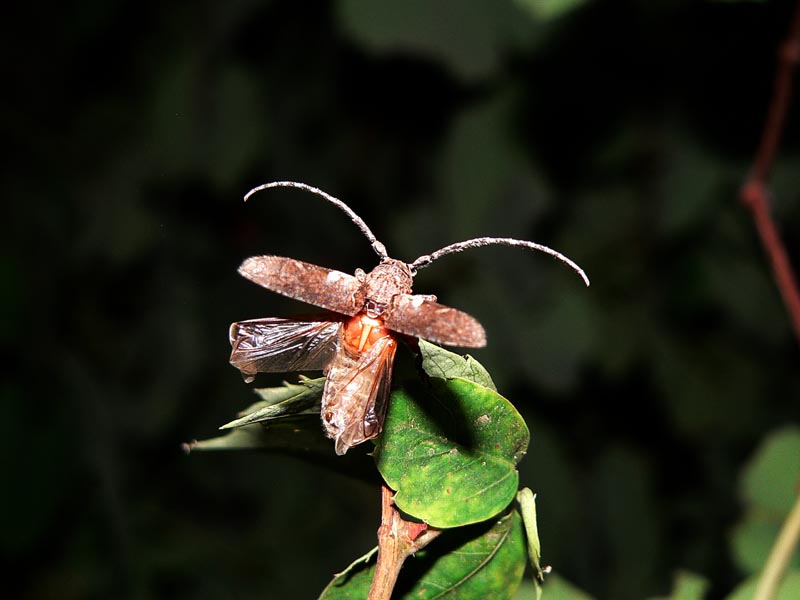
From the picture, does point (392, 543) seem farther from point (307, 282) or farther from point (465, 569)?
point (307, 282)

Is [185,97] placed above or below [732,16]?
below

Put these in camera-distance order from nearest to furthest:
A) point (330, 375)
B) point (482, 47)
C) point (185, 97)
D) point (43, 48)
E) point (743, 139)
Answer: point (330, 375), point (482, 47), point (743, 139), point (185, 97), point (43, 48)

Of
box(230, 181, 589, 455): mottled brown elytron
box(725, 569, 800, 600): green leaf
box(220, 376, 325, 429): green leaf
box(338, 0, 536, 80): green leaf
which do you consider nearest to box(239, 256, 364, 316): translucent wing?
box(230, 181, 589, 455): mottled brown elytron

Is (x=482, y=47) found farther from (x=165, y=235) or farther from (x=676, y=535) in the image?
(x=676, y=535)

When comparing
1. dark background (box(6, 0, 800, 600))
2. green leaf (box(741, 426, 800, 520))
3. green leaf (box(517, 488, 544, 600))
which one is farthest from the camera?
dark background (box(6, 0, 800, 600))

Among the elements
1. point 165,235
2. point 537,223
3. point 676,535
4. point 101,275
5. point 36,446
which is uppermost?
point 537,223

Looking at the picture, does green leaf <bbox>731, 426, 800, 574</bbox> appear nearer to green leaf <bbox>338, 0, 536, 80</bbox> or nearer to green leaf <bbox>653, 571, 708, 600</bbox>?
green leaf <bbox>653, 571, 708, 600</bbox>

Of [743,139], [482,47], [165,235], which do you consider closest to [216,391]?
[165,235]

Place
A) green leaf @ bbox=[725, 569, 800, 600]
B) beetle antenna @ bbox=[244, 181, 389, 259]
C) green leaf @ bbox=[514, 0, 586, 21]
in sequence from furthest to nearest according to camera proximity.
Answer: green leaf @ bbox=[514, 0, 586, 21]
green leaf @ bbox=[725, 569, 800, 600]
beetle antenna @ bbox=[244, 181, 389, 259]
